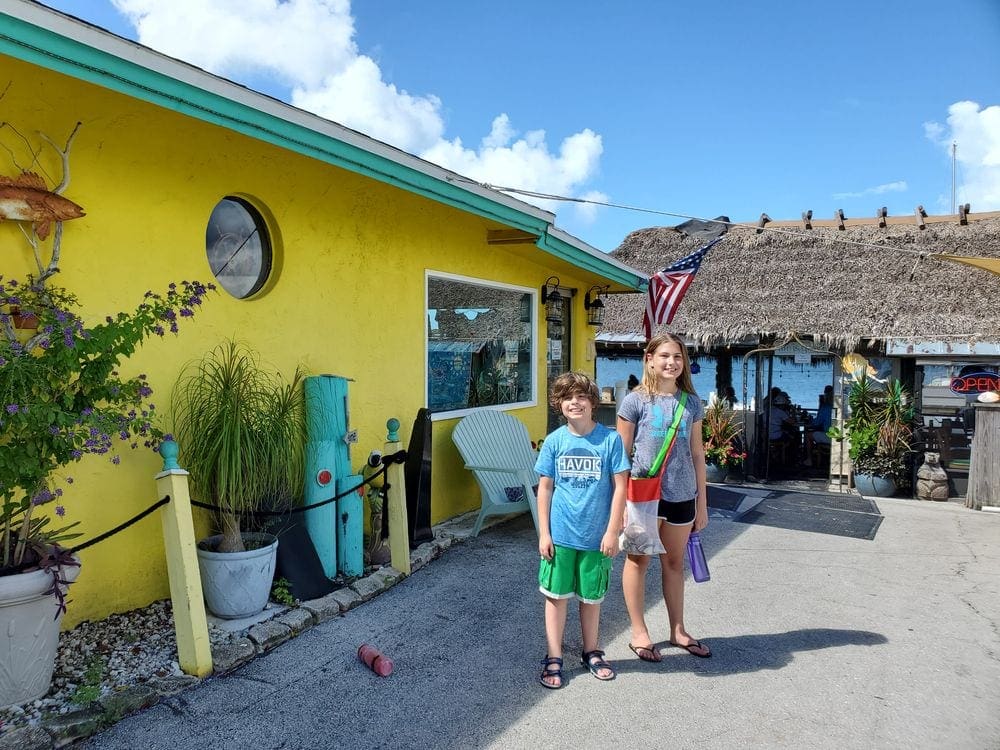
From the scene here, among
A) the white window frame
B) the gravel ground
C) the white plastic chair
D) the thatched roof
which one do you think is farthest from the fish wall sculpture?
the thatched roof

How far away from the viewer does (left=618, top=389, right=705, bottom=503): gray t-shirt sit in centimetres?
315

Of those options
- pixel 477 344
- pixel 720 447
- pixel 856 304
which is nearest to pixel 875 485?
pixel 720 447

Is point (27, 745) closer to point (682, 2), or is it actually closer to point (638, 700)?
point (638, 700)

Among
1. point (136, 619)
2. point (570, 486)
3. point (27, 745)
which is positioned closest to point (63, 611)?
point (27, 745)

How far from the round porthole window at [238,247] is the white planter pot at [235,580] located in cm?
161

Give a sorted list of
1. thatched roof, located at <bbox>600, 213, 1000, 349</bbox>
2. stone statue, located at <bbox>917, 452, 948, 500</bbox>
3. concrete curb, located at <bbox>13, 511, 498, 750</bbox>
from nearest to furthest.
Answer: concrete curb, located at <bbox>13, 511, 498, 750</bbox> → stone statue, located at <bbox>917, 452, 948, 500</bbox> → thatched roof, located at <bbox>600, 213, 1000, 349</bbox>

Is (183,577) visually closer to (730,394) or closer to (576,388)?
(576,388)

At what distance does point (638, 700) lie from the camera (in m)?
2.90

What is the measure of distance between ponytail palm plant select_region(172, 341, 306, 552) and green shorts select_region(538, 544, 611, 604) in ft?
5.26

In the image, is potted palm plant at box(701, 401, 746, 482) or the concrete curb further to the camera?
potted palm plant at box(701, 401, 746, 482)

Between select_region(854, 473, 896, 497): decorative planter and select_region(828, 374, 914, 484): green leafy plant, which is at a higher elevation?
select_region(828, 374, 914, 484): green leafy plant

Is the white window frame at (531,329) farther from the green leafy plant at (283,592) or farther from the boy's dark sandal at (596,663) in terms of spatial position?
the boy's dark sandal at (596,663)

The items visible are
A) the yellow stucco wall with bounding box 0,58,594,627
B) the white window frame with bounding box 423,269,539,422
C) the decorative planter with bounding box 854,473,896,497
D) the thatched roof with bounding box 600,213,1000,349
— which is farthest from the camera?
the thatched roof with bounding box 600,213,1000,349

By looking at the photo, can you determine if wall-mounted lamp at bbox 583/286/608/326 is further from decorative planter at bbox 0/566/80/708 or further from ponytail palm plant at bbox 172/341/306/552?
decorative planter at bbox 0/566/80/708
